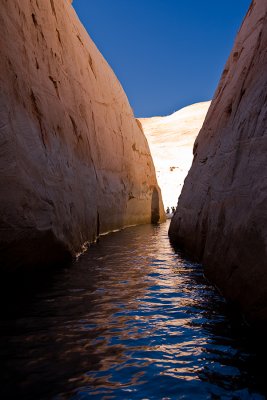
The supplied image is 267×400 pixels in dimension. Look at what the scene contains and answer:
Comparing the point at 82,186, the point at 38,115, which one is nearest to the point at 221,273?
the point at 38,115

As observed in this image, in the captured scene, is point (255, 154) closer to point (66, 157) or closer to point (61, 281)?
point (61, 281)

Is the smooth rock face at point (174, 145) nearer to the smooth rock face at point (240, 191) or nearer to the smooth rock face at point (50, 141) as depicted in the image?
the smooth rock face at point (50, 141)

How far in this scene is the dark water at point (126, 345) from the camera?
2666 millimetres

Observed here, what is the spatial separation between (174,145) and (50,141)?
50.7 m

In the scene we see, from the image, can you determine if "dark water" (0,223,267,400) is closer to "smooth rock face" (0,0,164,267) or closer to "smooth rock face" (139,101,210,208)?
"smooth rock face" (0,0,164,267)

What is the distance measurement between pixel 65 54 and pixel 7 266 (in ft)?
22.0

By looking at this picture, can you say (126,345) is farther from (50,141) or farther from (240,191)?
(50,141)

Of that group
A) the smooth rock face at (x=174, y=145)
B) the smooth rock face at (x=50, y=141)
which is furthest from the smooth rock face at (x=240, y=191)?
the smooth rock face at (x=174, y=145)

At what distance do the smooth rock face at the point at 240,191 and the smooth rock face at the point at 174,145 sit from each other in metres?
26.3

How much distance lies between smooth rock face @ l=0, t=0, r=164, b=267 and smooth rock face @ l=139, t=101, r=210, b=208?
71.8 feet

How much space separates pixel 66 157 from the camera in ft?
28.3

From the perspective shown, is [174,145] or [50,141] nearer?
[50,141]

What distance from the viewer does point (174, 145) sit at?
57281mm

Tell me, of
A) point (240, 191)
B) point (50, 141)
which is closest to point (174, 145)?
point (50, 141)
